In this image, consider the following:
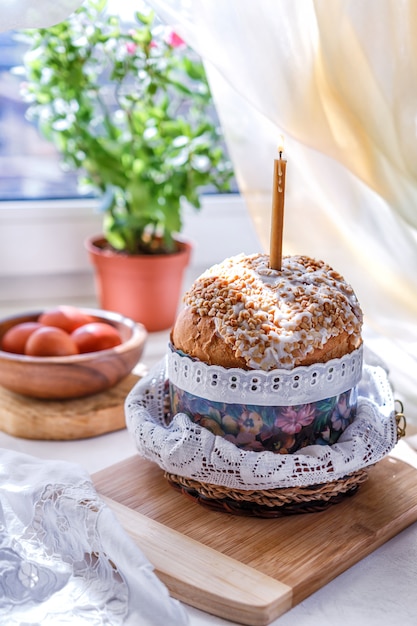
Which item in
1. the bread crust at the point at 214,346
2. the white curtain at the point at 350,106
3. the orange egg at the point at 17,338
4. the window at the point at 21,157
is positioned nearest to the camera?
the bread crust at the point at 214,346

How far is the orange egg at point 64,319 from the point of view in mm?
1033

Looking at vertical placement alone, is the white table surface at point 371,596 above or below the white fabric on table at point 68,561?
below

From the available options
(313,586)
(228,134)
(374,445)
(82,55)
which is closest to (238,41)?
(228,134)

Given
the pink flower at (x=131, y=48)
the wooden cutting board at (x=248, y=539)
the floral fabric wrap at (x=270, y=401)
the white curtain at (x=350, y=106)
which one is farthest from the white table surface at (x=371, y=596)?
the pink flower at (x=131, y=48)

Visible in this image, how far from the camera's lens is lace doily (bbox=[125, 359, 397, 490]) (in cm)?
71

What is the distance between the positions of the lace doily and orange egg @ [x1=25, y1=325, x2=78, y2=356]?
0.17 m

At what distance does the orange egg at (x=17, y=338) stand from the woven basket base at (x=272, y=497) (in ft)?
1.00

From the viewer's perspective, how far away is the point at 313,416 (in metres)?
0.74

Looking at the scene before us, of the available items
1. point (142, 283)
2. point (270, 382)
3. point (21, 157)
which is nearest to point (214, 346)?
point (270, 382)

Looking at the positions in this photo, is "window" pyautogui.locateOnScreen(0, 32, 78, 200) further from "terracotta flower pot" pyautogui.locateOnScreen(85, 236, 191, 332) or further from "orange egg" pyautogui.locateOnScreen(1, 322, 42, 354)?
"orange egg" pyautogui.locateOnScreen(1, 322, 42, 354)

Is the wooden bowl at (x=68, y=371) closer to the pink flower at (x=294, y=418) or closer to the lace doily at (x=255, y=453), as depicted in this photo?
the lace doily at (x=255, y=453)

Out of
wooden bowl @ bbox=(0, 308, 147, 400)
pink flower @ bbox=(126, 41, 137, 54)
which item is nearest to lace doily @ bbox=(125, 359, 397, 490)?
wooden bowl @ bbox=(0, 308, 147, 400)

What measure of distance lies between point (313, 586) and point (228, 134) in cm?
63

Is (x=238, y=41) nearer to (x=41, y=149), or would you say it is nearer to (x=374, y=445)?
(x=374, y=445)
